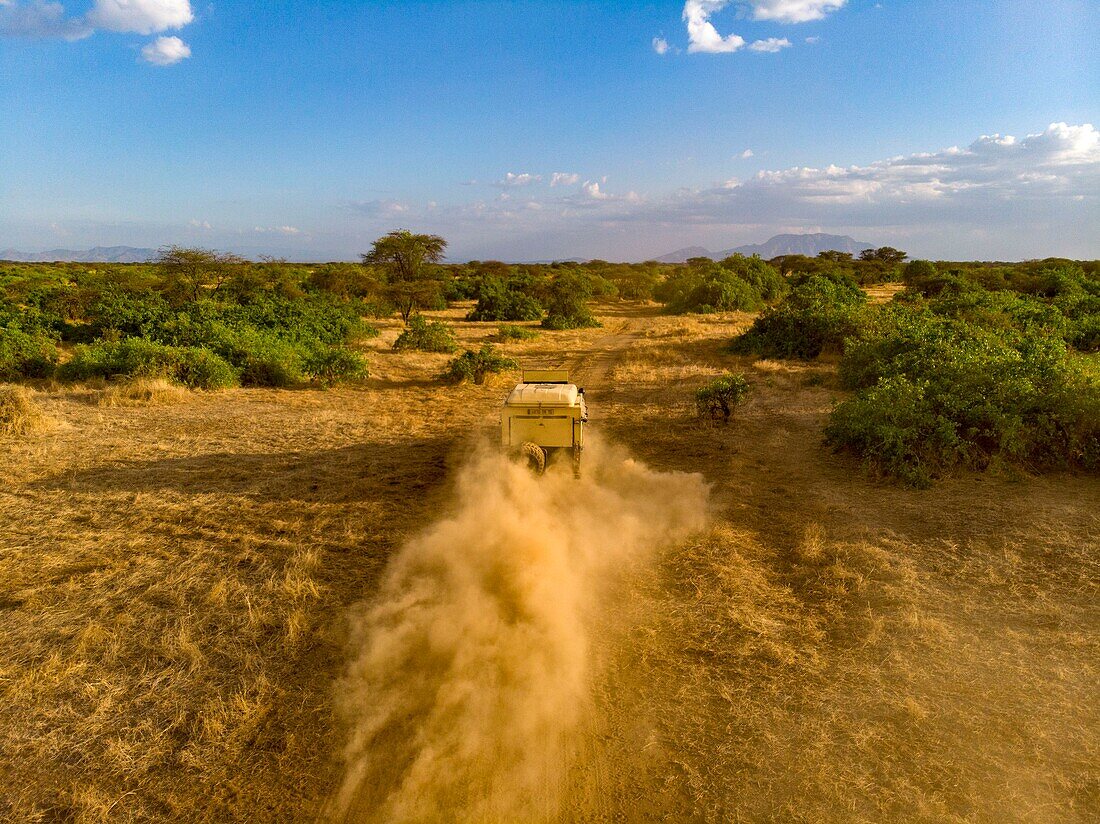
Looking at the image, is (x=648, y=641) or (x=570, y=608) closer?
(x=648, y=641)

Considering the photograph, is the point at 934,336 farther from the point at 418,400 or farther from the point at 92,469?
the point at 92,469

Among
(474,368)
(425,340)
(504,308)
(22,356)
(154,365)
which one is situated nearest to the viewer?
(154,365)

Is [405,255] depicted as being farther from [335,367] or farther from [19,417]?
[19,417]

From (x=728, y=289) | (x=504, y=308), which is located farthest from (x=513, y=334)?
(x=728, y=289)

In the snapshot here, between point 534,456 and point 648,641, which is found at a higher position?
point 534,456

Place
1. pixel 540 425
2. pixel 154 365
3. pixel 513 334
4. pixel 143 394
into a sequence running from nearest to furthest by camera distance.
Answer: pixel 540 425
pixel 143 394
pixel 154 365
pixel 513 334

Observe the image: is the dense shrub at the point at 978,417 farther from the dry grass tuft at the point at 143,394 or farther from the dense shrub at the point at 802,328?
the dry grass tuft at the point at 143,394

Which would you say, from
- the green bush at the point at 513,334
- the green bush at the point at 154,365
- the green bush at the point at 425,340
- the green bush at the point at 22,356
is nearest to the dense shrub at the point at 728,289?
the green bush at the point at 513,334

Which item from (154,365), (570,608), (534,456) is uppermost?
(154,365)
